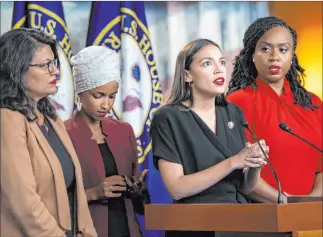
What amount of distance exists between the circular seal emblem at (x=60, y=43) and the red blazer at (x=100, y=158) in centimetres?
105

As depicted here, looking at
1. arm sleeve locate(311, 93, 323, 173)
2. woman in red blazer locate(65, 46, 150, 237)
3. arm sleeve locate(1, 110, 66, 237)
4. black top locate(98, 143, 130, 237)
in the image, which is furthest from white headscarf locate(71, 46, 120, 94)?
arm sleeve locate(311, 93, 323, 173)

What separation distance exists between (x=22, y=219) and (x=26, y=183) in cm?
14

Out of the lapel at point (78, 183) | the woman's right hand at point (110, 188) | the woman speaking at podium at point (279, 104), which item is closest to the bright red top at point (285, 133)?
the woman speaking at podium at point (279, 104)

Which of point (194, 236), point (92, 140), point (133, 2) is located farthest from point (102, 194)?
point (133, 2)

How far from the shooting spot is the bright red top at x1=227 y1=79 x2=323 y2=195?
3734mm

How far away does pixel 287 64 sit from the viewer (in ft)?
12.8

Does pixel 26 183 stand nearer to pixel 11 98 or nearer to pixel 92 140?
pixel 11 98

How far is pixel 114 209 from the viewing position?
3611 mm

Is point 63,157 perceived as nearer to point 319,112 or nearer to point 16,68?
point 16,68

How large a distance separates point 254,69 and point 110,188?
1042 millimetres

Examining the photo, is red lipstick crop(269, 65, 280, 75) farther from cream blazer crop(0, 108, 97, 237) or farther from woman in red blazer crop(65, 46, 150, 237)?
cream blazer crop(0, 108, 97, 237)

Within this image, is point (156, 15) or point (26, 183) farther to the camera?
point (156, 15)

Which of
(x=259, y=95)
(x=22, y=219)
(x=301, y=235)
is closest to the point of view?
(x=301, y=235)

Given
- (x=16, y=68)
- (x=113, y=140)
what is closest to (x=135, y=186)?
(x=113, y=140)
